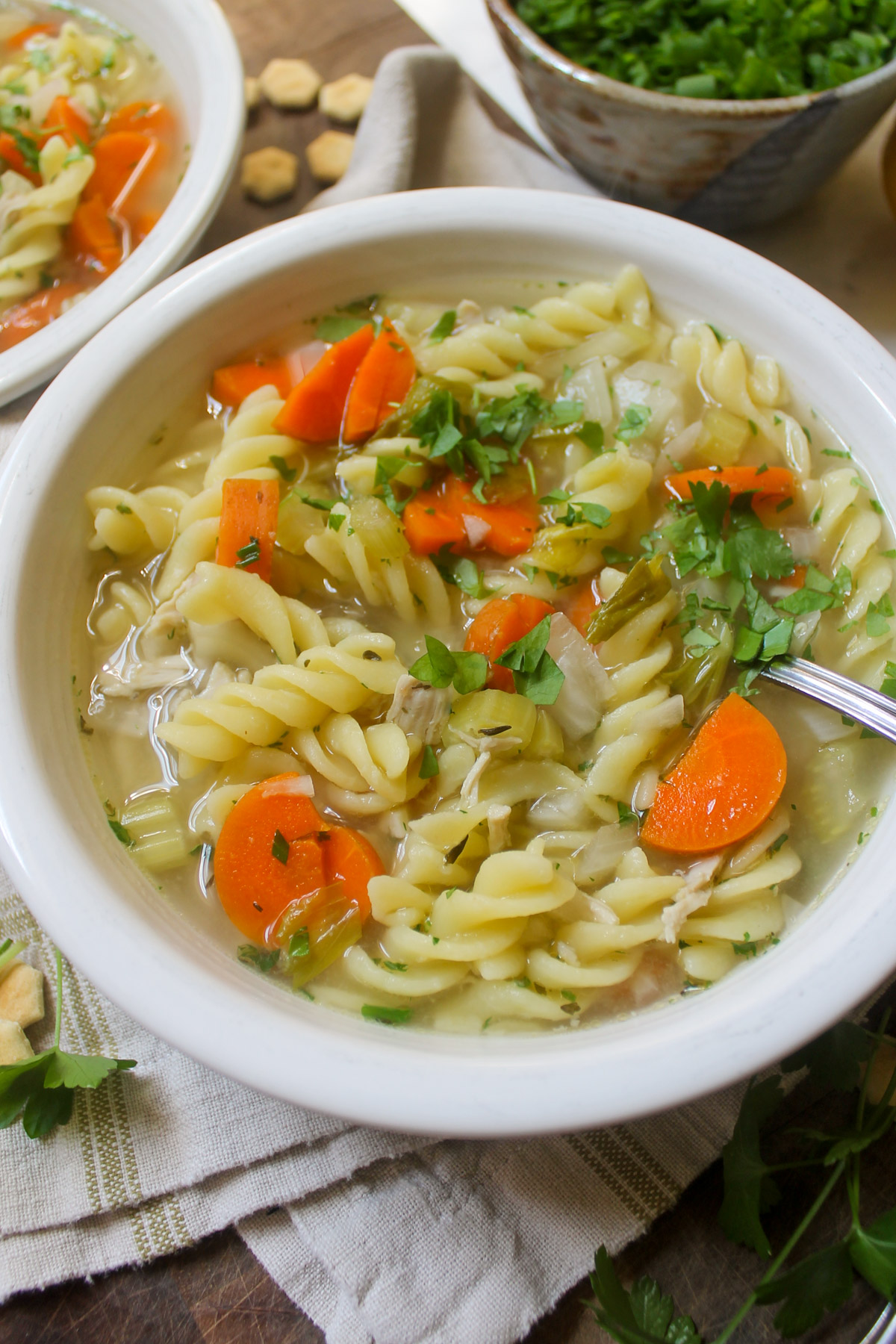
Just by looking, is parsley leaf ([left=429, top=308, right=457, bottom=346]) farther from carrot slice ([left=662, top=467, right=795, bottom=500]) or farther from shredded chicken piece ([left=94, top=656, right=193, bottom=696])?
shredded chicken piece ([left=94, top=656, right=193, bottom=696])

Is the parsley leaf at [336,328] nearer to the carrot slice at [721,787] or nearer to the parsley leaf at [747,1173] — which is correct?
the carrot slice at [721,787]

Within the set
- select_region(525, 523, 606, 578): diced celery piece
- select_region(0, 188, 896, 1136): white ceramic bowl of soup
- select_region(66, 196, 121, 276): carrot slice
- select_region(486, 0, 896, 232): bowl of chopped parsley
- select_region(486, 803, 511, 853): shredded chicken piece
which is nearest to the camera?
select_region(0, 188, 896, 1136): white ceramic bowl of soup

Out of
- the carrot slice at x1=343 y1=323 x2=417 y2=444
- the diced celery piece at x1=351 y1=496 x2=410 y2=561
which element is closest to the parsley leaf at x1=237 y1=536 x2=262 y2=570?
the diced celery piece at x1=351 y1=496 x2=410 y2=561

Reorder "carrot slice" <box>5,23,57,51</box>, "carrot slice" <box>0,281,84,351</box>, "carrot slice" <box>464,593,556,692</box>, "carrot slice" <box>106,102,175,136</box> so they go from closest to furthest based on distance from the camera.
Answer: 1. "carrot slice" <box>464,593,556,692</box>
2. "carrot slice" <box>0,281,84,351</box>
3. "carrot slice" <box>106,102,175,136</box>
4. "carrot slice" <box>5,23,57,51</box>

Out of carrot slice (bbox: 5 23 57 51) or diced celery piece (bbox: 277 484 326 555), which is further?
carrot slice (bbox: 5 23 57 51)

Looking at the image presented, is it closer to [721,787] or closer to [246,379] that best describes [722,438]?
[721,787]

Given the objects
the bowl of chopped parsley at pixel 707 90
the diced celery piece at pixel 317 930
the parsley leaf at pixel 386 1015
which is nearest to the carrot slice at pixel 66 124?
the bowl of chopped parsley at pixel 707 90

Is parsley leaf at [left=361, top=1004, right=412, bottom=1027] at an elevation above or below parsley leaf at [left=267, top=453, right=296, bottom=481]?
below

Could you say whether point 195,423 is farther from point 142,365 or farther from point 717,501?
point 717,501
